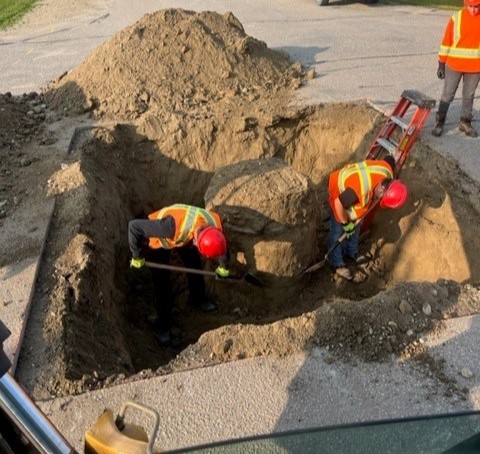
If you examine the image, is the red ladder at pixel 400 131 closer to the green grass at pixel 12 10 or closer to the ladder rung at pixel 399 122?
the ladder rung at pixel 399 122

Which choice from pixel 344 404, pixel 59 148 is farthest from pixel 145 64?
pixel 344 404

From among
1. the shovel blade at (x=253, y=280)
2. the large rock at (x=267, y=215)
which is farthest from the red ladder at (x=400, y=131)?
the shovel blade at (x=253, y=280)

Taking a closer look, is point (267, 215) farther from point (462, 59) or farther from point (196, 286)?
point (462, 59)

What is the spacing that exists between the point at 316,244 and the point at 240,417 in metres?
3.62

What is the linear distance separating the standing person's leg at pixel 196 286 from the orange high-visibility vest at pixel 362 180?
5.68 feet

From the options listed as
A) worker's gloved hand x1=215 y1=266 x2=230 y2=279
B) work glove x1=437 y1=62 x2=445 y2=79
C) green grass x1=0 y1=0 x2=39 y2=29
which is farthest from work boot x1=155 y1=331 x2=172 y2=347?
green grass x1=0 y1=0 x2=39 y2=29

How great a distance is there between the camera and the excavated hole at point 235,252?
4504 millimetres

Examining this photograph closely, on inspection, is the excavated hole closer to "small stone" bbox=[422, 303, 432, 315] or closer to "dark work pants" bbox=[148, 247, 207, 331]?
"small stone" bbox=[422, 303, 432, 315]

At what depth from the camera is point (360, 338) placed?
14.3 ft

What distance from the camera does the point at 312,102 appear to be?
28.2 ft

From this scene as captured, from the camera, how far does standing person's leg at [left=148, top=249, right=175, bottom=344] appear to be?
5918mm

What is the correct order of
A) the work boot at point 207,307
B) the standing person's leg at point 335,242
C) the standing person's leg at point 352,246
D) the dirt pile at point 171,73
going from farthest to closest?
1. the dirt pile at point 171,73
2. the standing person's leg at point 352,246
3. the standing person's leg at point 335,242
4. the work boot at point 207,307

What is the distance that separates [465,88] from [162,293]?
16.2ft

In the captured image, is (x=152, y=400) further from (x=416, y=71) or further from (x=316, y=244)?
(x=416, y=71)
